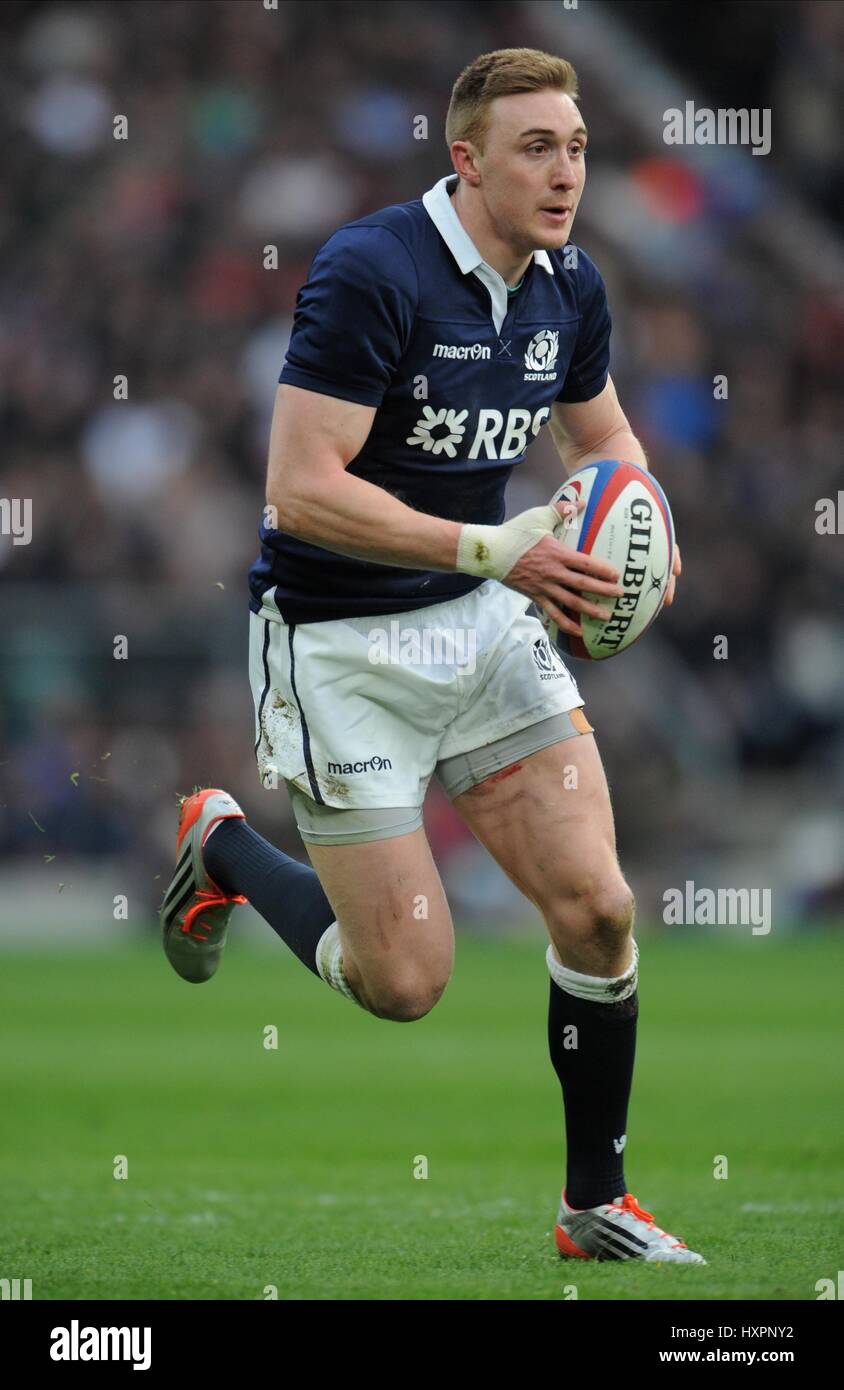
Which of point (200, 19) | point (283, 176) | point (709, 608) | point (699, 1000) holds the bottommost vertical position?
point (699, 1000)

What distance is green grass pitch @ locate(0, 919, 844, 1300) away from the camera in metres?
4.85

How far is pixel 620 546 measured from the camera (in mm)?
4984

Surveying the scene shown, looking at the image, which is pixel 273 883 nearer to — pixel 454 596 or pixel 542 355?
pixel 454 596

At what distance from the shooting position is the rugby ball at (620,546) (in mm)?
4980

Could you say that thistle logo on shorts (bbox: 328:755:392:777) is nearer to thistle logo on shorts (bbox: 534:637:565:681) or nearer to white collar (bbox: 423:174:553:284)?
thistle logo on shorts (bbox: 534:637:565:681)

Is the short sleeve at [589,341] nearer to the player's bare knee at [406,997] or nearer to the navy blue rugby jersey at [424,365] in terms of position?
the navy blue rugby jersey at [424,365]

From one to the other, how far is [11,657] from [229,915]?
877 cm

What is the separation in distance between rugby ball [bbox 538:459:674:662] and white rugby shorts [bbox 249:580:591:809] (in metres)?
0.19

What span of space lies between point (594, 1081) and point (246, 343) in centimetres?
1227

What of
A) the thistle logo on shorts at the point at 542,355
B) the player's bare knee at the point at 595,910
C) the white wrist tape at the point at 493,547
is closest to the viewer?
the white wrist tape at the point at 493,547

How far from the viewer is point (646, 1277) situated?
4.64m

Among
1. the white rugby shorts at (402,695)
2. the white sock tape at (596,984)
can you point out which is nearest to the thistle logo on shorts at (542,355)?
the white rugby shorts at (402,695)

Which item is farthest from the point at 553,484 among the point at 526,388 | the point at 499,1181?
the point at 526,388

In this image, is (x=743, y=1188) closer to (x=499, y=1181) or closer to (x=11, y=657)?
(x=499, y=1181)
